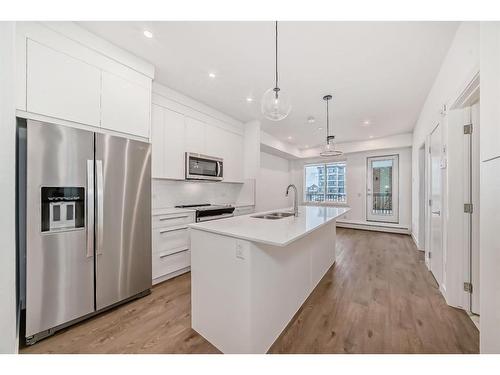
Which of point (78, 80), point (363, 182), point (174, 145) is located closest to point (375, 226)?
point (363, 182)

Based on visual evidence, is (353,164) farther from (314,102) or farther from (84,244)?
(84,244)

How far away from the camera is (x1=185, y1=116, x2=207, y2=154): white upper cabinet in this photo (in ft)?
10.8

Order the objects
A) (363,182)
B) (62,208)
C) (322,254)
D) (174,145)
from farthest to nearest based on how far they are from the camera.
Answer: (363,182)
(174,145)
(322,254)
(62,208)

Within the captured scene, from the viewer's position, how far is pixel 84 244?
1.80 meters

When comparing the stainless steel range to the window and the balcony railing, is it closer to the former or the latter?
the window

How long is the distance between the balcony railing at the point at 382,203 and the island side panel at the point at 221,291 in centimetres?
592

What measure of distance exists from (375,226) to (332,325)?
16.5 ft

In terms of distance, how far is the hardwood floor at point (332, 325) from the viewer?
1520mm

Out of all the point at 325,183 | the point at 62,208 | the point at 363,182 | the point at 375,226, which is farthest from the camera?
the point at 325,183

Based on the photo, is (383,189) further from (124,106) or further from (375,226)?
(124,106)

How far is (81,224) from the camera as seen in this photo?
1.81 meters

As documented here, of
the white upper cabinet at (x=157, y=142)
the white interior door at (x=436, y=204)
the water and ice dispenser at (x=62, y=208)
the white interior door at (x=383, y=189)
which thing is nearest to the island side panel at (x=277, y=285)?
the white interior door at (x=436, y=204)

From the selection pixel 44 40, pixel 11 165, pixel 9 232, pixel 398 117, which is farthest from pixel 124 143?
pixel 398 117

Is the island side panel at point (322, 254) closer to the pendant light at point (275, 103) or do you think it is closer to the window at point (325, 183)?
the pendant light at point (275, 103)
